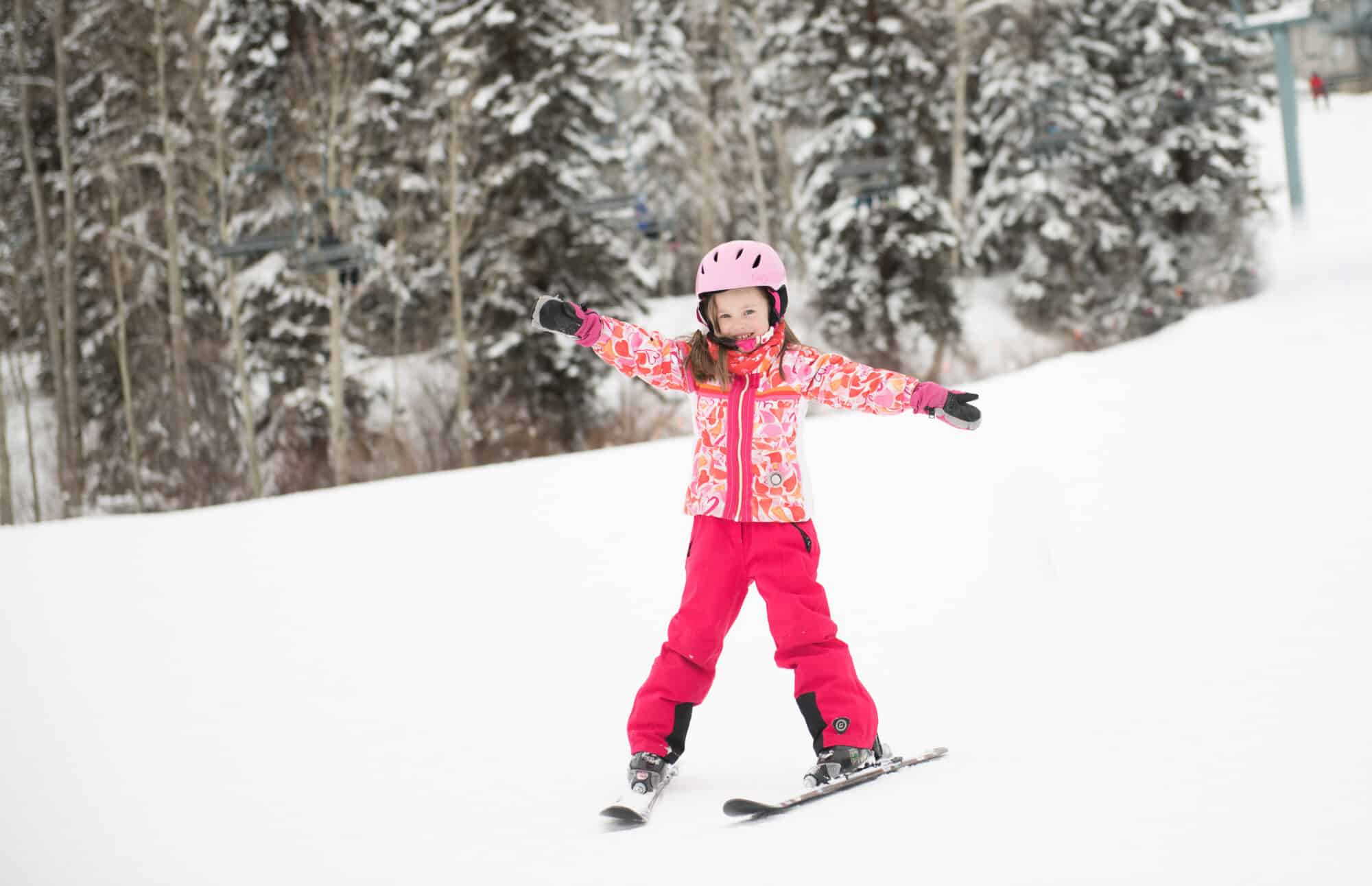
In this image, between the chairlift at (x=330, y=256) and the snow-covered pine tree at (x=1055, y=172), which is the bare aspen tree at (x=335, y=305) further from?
the snow-covered pine tree at (x=1055, y=172)

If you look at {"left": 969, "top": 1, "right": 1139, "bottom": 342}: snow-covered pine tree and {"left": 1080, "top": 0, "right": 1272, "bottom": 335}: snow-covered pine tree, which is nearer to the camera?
{"left": 1080, "top": 0, "right": 1272, "bottom": 335}: snow-covered pine tree

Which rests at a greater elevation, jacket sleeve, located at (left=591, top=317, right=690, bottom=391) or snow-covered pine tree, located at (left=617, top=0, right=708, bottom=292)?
snow-covered pine tree, located at (left=617, top=0, right=708, bottom=292)

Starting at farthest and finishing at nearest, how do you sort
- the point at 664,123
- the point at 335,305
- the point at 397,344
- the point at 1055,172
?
the point at 664,123 → the point at 1055,172 → the point at 397,344 → the point at 335,305

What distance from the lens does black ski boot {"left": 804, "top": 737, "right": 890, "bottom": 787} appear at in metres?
Result: 3.25

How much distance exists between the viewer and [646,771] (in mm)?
3346

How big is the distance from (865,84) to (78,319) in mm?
15887

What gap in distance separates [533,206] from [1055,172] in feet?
40.9

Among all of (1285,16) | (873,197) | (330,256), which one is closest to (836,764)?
(330,256)

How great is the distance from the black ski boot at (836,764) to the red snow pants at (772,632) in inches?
1.1

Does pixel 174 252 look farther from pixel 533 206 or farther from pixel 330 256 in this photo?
pixel 533 206

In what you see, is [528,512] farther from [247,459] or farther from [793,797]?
[247,459]

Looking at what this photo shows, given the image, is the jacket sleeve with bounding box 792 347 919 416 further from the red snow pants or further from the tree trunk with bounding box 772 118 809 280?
the tree trunk with bounding box 772 118 809 280

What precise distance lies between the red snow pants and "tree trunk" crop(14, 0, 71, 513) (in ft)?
65.4

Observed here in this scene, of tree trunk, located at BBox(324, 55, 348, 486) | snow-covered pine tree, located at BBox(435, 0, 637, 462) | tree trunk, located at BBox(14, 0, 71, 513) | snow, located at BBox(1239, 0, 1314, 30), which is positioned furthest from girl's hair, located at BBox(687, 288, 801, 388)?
tree trunk, located at BBox(14, 0, 71, 513)
